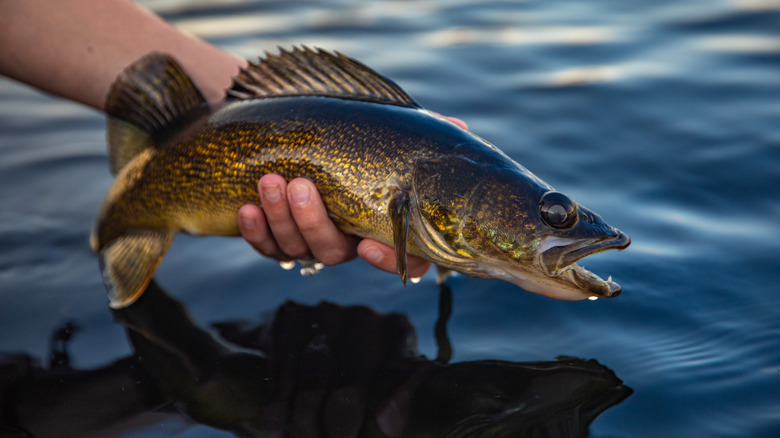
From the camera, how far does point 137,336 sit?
333 cm

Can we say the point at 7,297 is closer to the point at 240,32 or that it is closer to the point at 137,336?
the point at 137,336

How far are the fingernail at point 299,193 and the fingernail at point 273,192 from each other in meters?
0.07

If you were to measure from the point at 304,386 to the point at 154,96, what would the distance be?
1.64 m

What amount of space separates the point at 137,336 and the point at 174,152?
0.87 meters

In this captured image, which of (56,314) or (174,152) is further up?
(174,152)

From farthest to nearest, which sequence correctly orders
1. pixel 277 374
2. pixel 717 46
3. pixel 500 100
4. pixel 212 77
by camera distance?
pixel 717 46 → pixel 500 100 → pixel 212 77 → pixel 277 374

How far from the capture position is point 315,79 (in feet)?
10.7

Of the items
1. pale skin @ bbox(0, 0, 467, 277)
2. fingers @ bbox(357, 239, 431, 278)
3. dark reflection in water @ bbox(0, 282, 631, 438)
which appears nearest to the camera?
dark reflection in water @ bbox(0, 282, 631, 438)

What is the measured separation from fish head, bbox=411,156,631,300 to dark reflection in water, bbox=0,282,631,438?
40 cm

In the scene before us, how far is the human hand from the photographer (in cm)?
307

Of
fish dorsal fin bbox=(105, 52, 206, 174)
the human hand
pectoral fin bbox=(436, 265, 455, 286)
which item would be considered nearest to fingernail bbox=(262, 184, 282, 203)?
the human hand

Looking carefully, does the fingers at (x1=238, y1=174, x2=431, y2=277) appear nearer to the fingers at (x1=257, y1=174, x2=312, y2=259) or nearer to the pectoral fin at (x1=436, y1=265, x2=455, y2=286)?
the fingers at (x1=257, y1=174, x2=312, y2=259)

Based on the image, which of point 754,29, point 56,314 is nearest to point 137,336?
point 56,314

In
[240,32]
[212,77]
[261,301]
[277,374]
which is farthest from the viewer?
[240,32]
